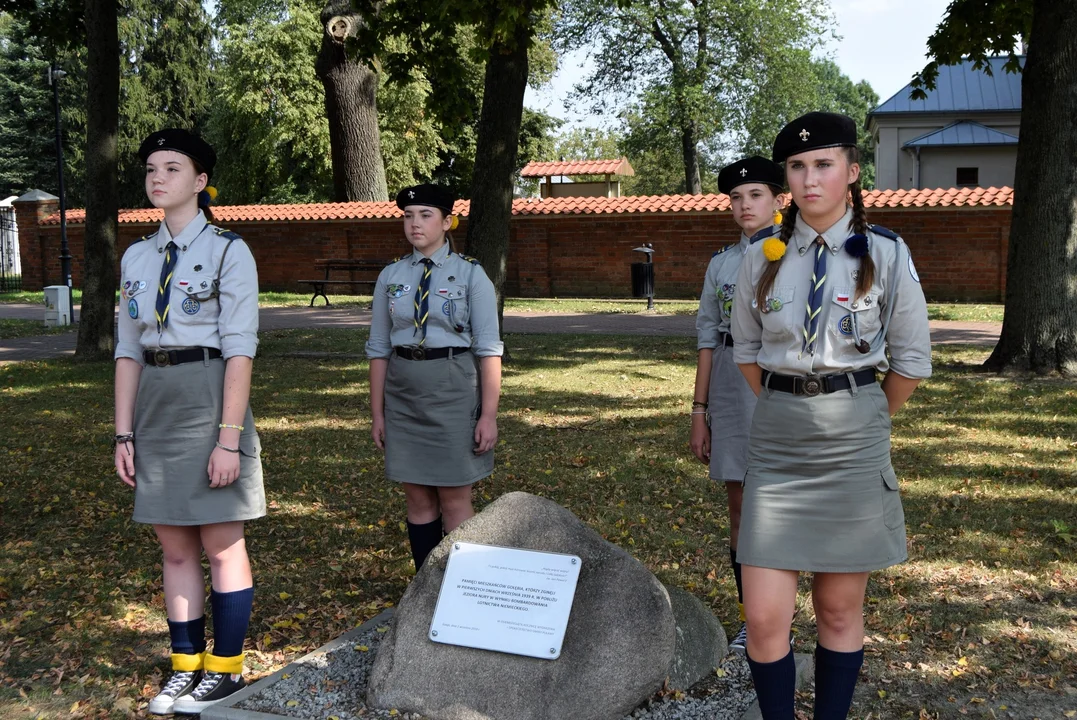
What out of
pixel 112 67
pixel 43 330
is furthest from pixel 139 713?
pixel 43 330

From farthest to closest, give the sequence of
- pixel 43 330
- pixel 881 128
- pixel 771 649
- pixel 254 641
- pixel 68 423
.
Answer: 1. pixel 881 128
2. pixel 43 330
3. pixel 68 423
4. pixel 254 641
5. pixel 771 649

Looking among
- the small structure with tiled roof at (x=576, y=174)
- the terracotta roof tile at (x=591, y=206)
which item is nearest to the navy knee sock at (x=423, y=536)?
the terracotta roof tile at (x=591, y=206)

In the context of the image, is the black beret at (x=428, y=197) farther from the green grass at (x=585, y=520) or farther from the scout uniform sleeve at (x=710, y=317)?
the green grass at (x=585, y=520)

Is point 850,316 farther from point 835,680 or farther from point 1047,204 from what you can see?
point 1047,204

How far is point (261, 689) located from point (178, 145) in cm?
198

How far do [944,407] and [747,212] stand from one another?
687 cm

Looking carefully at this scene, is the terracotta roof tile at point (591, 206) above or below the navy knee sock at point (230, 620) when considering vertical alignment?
above

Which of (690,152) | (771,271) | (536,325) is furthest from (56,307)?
(690,152)

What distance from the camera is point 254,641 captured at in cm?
480

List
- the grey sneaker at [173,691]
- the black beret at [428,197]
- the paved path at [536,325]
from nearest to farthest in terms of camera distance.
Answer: the grey sneaker at [173,691], the black beret at [428,197], the paved path at [536,325]

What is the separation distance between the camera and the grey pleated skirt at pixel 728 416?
423cm

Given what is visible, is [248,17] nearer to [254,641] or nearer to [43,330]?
[43,330]

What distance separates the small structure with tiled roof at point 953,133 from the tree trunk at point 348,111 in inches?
903

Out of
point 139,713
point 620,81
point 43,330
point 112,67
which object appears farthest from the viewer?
point 620,81
